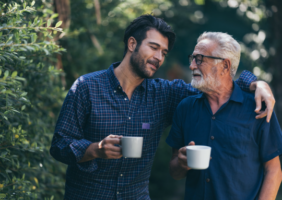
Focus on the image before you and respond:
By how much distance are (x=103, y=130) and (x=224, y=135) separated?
2.92ft

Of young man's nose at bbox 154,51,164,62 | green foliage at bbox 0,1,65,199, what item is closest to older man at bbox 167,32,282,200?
young man's nose at bbox 154,51,164,62

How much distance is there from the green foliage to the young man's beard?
2.05 ft

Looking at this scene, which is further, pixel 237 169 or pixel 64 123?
pixel 64 123

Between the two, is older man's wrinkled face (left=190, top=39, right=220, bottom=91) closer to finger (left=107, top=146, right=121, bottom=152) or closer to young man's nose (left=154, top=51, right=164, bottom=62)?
young man's nose (left=154, top=51, right=164, bottom=62)

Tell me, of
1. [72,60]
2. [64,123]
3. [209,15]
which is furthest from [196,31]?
[64,123]

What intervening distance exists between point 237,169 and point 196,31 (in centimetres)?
617

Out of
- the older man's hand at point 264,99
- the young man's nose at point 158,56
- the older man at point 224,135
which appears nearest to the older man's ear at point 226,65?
the older man at point 224,135

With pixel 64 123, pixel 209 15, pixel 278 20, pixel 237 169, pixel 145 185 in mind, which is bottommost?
pixel 145 185

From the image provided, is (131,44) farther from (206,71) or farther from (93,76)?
(206,71)

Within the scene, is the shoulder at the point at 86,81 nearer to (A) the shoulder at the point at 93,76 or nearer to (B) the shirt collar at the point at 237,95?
(A) the shoulder at the point at 93,76

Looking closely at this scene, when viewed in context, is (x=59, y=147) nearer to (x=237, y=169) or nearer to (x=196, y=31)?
(x=237, y=169)

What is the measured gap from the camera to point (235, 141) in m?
2.24

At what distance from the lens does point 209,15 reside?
8.04 meters

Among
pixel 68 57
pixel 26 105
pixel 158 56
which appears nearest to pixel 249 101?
pixel 158 56
